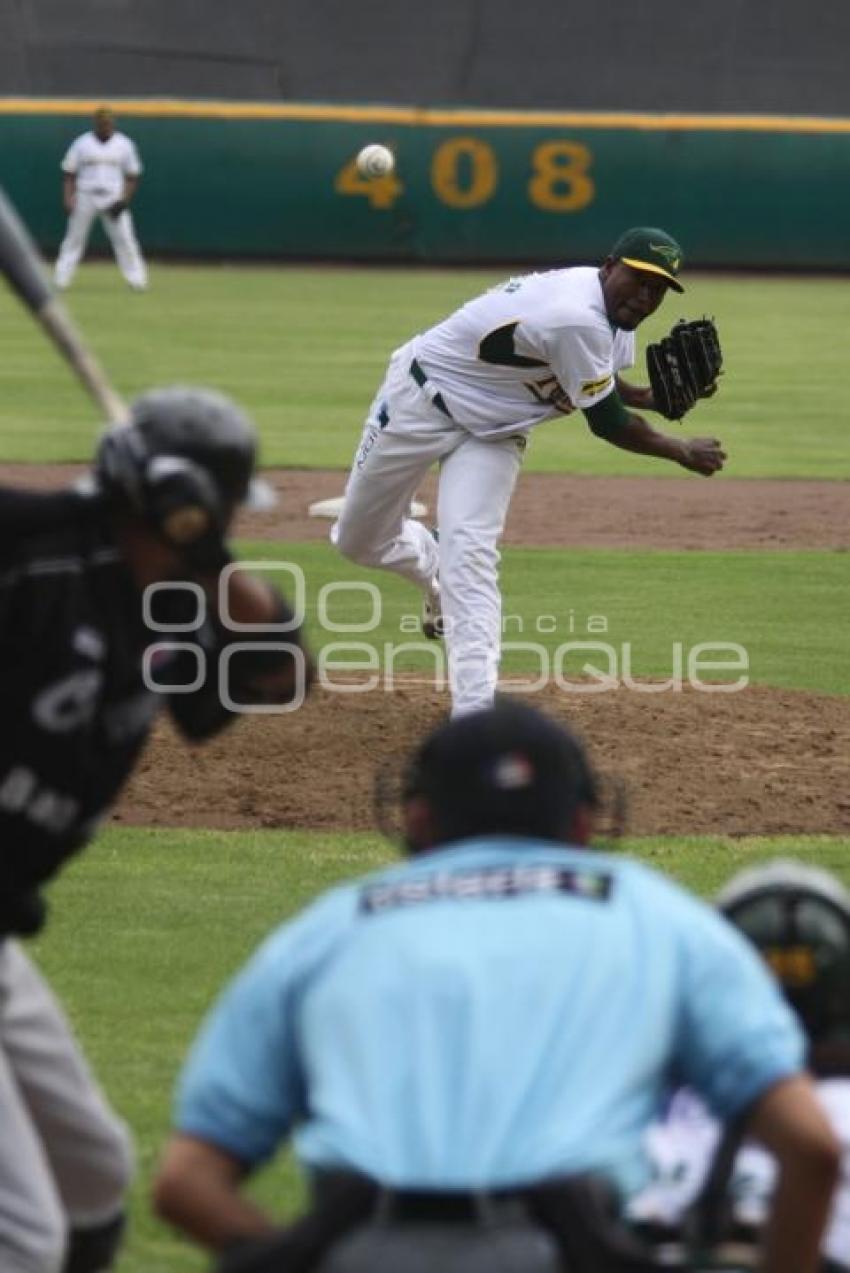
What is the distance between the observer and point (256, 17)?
38.8 m

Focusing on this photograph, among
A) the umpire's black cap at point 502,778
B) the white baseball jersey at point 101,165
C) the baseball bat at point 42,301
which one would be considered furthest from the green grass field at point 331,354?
the umpire's black cap at point 502,778

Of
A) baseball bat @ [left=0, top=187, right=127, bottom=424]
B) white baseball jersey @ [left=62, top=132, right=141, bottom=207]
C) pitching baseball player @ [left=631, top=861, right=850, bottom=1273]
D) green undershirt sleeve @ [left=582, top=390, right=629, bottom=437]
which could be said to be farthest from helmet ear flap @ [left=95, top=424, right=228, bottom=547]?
white baseball jersey @ [left=62, top=132, right=141, bottom=207]

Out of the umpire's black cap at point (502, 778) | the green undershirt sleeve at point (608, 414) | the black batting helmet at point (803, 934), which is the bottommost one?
the green undershirt sleeve at point (608, 414)

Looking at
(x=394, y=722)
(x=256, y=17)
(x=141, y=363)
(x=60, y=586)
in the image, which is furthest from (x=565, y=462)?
(x=256, y=17)

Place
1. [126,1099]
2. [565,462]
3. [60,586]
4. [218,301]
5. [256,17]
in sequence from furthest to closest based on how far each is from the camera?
[256,17], [218,301], [565,462], [126,1099], [60,586]

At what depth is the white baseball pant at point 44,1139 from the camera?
12.3ft

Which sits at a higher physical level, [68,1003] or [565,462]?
[68,1003]

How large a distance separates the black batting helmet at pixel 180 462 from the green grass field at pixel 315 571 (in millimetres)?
1710

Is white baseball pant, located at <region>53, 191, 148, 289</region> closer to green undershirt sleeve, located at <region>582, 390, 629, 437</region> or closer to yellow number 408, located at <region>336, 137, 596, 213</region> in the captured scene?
yellow number 408, located at <region>336, 137, 596, 213</region>

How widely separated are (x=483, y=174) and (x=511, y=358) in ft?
86.9

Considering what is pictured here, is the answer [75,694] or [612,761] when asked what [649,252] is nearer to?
[612,761]

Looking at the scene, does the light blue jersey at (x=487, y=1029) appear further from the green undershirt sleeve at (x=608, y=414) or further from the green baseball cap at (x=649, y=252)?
the green undershirt sleeve at (x=608, y=414)

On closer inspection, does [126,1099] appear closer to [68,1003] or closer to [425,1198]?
[68,1003]

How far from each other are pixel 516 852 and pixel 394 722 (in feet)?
23.5
